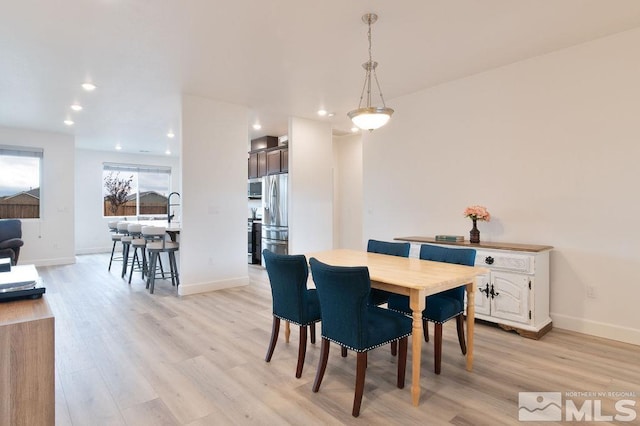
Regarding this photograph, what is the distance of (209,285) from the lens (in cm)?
498

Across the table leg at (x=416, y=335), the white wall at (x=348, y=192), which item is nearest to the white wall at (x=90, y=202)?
the white wall at (x=348, y=192)

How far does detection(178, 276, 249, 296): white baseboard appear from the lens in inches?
187

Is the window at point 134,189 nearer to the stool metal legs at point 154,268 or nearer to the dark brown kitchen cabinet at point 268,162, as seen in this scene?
the dark brown kitchen cabinet at point 268,162

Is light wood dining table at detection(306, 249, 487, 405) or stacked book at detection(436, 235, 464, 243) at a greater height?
stacked book at detection(436, 235, 464, 243)

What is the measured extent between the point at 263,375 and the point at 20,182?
745cm

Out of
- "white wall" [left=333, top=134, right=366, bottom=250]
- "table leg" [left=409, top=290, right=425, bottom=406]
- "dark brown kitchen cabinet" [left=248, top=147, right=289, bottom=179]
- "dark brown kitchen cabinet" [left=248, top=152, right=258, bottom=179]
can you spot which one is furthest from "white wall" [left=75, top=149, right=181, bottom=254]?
"table leg" [left=409, top=290, right=425, bottom=406]

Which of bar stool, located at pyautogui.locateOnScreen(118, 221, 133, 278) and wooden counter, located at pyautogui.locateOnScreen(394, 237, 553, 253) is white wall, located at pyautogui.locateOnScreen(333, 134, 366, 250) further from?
bar stool, located at pyautogui.locateOnScreen(118, 221, 133, 278)

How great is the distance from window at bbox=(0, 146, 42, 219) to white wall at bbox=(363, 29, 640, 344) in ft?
25.1

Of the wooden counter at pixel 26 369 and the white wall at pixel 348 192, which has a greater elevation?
the white wall at pixel 348 192

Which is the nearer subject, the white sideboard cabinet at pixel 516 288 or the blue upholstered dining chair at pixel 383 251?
the blue upholstered dining chair at pixel 383 251

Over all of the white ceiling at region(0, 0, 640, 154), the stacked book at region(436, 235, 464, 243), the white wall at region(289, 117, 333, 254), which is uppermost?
the white ceiling at region(0, 0, 640, 154)

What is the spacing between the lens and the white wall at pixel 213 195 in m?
4.77

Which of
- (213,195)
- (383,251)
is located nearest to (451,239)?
(383,251)

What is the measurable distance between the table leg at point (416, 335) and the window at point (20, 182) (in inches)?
321
